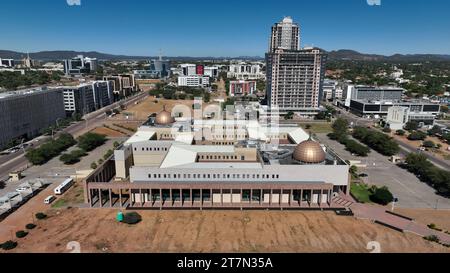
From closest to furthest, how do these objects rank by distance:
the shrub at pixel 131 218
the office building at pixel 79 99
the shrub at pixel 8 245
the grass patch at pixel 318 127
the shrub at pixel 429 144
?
the shrub at pixel 8 245 < the shrub at pixel 131 218 < the shrub at pixel 429 144 < the grass patch at pixel 318 127 < the office building at pixel 79 99

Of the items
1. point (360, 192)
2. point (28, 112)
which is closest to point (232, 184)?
point (360, 192)

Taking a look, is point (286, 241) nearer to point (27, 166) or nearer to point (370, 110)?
point (27, 166)

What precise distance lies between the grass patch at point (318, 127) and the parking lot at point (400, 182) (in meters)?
24.3

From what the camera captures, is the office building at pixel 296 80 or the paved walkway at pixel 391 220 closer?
the paved walkway at pixel 391 220

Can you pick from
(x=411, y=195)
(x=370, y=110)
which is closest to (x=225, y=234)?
(x=411, y=195)

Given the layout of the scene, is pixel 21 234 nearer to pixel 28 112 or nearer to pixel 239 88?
pixel 28 112

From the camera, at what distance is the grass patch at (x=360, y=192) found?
52.6 m

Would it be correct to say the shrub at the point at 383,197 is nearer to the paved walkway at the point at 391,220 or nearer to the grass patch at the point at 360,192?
the paved walkway at the point at 391,220

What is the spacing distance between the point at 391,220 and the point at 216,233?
25591 millimetres

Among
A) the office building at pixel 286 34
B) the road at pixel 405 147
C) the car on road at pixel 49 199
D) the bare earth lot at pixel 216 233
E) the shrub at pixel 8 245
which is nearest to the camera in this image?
the shrub at pixel 8 245

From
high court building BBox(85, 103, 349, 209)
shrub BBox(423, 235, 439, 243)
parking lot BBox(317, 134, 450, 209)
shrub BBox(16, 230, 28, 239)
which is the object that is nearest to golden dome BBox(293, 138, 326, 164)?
high court building BBox(85, 103, 349, 209)

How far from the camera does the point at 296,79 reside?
121688mm

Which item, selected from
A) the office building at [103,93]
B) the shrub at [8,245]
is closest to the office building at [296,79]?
the office building at [103,93]

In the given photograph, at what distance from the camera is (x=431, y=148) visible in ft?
279
